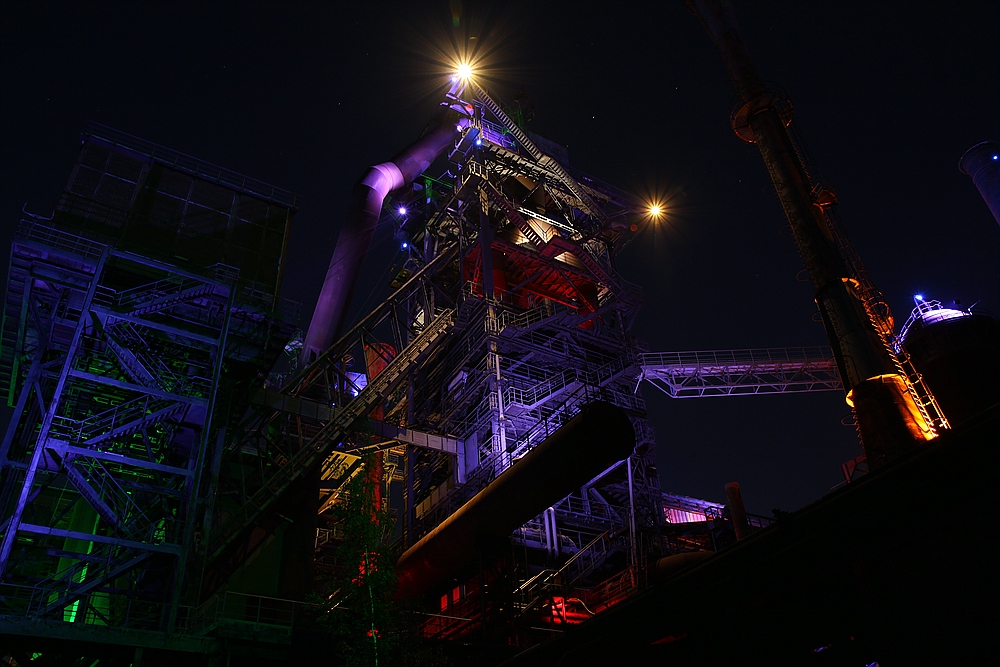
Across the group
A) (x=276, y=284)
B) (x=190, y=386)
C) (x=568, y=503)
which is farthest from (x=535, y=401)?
(x=190, y=386)

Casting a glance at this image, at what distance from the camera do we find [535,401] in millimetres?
30094

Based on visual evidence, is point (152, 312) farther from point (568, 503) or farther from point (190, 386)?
point (568, 503)

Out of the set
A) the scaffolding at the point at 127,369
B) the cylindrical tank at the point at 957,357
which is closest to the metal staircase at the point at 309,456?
the scaffolding at the point at 127,369

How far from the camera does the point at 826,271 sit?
22891 millimetres

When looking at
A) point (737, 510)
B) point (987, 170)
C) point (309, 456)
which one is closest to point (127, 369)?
point (309, 456)

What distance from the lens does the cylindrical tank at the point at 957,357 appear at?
2547 centimetres

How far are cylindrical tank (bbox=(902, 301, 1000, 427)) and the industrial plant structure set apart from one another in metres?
0.09

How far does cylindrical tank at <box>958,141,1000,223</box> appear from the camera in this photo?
32875 millimetres

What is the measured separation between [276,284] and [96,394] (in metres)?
7.52

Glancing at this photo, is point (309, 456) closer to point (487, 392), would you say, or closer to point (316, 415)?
point (316, 415)

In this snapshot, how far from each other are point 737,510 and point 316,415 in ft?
54.4

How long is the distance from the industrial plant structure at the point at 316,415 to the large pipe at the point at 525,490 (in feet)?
0.24

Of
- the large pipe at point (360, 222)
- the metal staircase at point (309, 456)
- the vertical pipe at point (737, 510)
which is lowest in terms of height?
the vertical pipe at point (737, 510)

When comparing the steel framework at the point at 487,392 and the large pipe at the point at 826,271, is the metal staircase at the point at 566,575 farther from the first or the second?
the large pipe at the point at 826,271
